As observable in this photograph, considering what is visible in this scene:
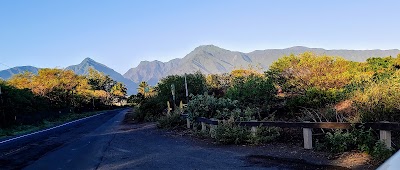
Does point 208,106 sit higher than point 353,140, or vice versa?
point 208,106

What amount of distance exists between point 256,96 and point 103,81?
123m

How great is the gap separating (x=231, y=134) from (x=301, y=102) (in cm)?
709

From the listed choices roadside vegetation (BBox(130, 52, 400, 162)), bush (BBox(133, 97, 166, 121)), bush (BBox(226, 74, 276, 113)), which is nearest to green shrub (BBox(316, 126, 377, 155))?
roadside vegetation (BBox(130, 52, 400, 162))

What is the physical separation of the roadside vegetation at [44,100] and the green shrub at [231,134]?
72.3 feet

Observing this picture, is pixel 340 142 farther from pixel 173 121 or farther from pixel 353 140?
pixel 173 121

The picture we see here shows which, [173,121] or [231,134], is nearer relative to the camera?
[231,134]

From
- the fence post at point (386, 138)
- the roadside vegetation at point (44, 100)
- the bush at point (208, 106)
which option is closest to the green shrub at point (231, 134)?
the bush at point (208, 106)

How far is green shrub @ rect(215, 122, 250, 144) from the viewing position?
494 inches

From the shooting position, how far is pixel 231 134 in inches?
498

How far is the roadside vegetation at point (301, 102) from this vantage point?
31.1ft

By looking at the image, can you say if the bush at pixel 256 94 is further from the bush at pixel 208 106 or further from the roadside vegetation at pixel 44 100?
the roadside vegetation at pixel 44 100

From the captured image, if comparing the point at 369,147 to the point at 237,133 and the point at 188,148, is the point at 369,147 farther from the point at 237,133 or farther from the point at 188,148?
the point at 188,148

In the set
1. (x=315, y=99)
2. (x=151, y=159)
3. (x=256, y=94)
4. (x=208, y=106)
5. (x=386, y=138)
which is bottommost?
(x=151, y=159)

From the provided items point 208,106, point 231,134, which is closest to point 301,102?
point 208,106
